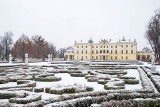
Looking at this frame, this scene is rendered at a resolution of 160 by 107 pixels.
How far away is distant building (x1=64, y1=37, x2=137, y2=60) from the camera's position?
257ft

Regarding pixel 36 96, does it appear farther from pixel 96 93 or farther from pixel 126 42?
pixel 126 42

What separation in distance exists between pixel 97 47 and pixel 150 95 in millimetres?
74648

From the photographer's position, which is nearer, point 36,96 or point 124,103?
point 124,103

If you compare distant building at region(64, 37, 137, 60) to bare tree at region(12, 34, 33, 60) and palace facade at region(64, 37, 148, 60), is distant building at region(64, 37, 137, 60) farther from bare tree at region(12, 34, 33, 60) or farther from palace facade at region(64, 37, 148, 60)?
bare tree at region(12, 34, 33, 60)

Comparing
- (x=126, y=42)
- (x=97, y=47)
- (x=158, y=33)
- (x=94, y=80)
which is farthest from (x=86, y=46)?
(x=94, y=80)

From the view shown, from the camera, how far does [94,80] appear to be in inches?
529

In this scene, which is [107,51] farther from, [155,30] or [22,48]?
[155,30]

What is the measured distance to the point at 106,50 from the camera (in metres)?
81.4

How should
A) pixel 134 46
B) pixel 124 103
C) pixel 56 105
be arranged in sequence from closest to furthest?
1. pixel 56 105
2. pixel 124 103
3. pixel 134 46

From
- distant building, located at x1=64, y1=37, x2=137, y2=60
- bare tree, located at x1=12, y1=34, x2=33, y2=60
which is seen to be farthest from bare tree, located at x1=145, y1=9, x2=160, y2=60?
distant building, located at x1=64, y1=37, x2=137, y2=60

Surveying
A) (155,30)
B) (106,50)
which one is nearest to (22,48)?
(155,30)

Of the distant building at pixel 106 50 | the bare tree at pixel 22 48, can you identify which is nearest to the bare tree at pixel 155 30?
the bare tree at pixel 22 48

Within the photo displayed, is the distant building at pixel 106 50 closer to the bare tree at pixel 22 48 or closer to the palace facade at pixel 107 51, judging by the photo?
the palace facade at pixel 107 51

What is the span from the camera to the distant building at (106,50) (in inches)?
3081
